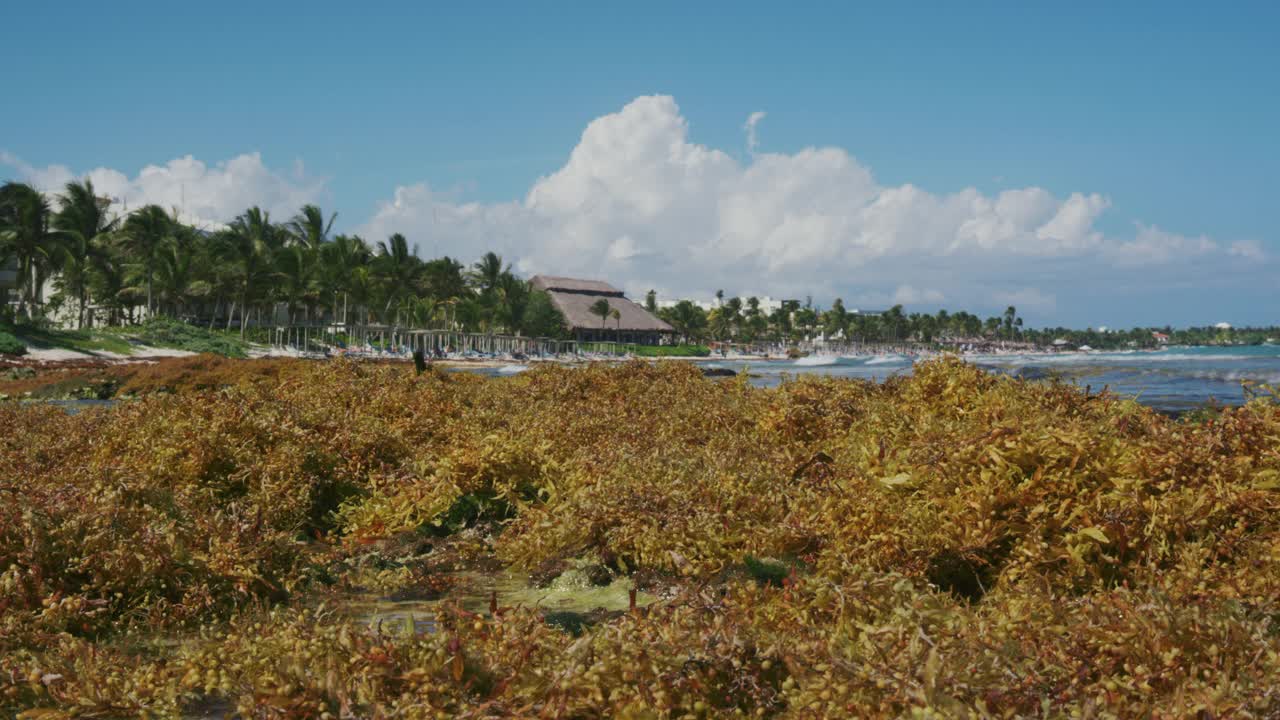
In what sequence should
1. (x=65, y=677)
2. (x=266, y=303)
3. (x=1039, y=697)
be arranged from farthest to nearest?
(x=266, y=303) < (x=65, y=677) < (x=1039, y=697)

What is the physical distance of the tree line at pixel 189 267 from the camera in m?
57.5

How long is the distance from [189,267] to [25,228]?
14841 mm

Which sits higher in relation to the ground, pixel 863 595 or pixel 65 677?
pixel 863 595

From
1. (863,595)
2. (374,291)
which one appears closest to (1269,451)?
(863,595)

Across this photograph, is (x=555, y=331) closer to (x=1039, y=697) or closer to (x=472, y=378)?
(x=472, y=378)

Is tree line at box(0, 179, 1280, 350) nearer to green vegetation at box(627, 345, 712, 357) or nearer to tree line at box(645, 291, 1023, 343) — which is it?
green vegetation at box(627, 345, 712, 357)

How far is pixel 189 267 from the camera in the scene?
69375 mm

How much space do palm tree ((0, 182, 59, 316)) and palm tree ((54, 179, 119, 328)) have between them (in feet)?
4.44

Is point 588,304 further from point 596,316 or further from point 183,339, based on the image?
point 183,339

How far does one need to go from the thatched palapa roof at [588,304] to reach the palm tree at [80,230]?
57877mm

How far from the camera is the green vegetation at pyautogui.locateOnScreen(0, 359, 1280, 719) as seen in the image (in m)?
3.03

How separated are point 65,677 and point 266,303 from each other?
259 feet

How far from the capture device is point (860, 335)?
19450 cm

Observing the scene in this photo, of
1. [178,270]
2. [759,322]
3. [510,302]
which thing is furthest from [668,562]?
[759,322]
